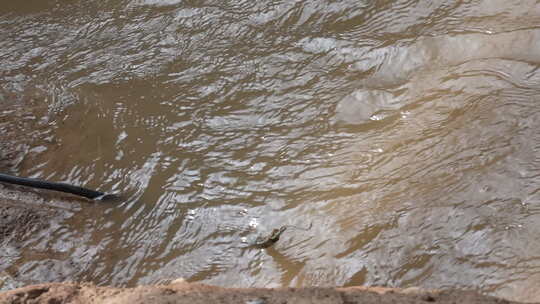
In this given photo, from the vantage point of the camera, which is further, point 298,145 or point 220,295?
point 298,145

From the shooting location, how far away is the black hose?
12.1ft

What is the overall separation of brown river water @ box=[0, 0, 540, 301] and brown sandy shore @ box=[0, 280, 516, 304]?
1.57 feet

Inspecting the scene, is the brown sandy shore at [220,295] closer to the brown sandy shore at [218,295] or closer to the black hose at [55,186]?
the brown sandy shore at [218,295]

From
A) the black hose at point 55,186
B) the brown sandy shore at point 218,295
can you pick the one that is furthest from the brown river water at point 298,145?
the brown sandy shore at point 218,295

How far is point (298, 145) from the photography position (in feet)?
12.0

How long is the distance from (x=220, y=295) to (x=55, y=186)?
178 cm

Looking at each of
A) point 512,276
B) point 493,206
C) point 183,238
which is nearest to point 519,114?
point 493,206

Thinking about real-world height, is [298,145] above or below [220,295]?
below

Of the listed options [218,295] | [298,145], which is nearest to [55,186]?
[298,145]

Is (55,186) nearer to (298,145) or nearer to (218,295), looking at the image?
(298,145)

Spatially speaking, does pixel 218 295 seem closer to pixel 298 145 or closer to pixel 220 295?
pixel 220 295

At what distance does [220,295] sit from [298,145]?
1491 mm

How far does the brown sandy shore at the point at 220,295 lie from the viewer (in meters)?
2.23

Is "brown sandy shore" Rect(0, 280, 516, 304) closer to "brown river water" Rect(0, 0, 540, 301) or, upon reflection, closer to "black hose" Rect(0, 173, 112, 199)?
"brown river water" Rect(0, 0, 540, 301)
